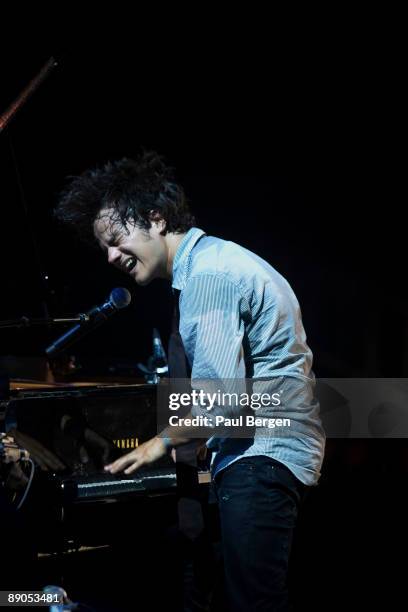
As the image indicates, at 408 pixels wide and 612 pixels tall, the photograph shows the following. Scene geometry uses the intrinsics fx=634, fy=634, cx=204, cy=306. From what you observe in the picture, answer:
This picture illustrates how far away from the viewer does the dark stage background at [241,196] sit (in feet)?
15.3

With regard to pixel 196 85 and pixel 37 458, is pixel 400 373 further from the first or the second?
pixel 37 458

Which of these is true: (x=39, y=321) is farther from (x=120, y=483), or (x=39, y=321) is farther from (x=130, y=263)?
(x=120, y=483)

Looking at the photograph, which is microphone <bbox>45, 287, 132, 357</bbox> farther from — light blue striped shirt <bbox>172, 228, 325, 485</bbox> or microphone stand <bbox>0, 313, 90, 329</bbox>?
light blue striped shirt <bbox>172, 228, 325, 485</bbox>

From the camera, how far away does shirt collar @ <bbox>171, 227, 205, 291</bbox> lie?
2.22 meters

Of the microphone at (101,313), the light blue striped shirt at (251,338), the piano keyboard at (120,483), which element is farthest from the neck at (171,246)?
the piano keyboard at (120,483)

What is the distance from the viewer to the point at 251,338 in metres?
2.00

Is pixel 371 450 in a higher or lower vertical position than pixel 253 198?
lower

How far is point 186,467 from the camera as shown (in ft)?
9.05

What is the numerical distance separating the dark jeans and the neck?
0.77 meters

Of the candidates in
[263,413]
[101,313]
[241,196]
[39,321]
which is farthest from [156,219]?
[241,196]

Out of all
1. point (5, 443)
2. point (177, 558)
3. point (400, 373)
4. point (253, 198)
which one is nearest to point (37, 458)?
point (5, 443)

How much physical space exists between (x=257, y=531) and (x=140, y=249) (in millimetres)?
1076

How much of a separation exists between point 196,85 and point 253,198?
3.43ft

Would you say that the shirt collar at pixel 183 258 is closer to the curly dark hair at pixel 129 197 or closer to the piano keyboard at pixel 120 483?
the curly dark hair at pixel 129 197
